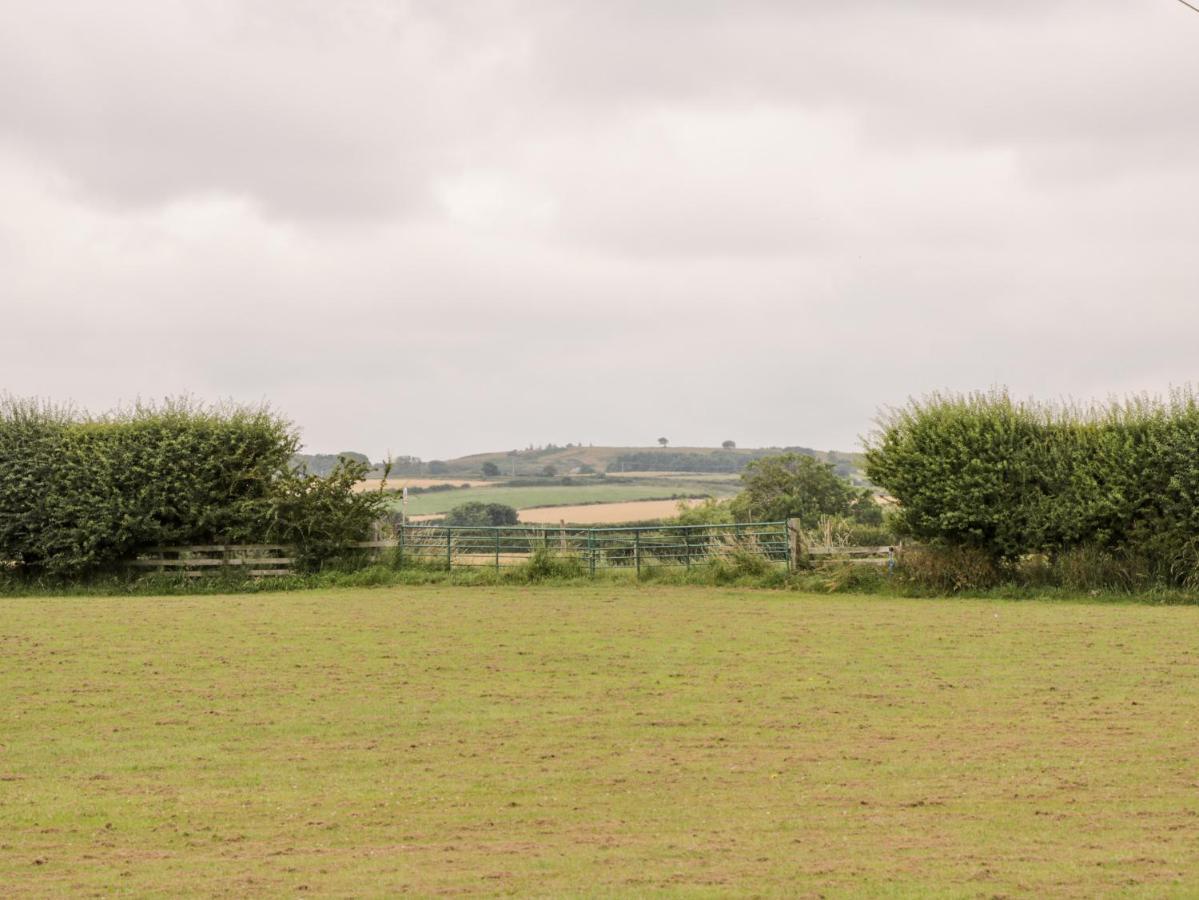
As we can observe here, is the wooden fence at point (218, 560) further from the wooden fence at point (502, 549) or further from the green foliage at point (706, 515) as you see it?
the green foliage at point (706, 515)

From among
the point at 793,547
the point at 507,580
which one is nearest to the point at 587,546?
the point at 507,580

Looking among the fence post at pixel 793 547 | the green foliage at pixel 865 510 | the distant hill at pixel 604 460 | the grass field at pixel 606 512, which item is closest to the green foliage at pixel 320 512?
the fence post at pixel 793 547

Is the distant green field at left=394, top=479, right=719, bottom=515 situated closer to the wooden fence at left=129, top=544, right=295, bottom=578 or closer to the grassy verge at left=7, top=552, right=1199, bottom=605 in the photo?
the wooden fence at left=129, top=544, right=295, bottom=578

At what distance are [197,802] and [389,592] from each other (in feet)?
64.5

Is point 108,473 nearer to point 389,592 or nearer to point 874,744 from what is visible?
point 389,592

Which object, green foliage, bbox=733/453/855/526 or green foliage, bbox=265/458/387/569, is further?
green foliage, bbox=733/453/855/526

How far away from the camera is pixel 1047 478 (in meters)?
28.5

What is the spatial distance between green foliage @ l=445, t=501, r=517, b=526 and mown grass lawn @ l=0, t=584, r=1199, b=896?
4410 cm

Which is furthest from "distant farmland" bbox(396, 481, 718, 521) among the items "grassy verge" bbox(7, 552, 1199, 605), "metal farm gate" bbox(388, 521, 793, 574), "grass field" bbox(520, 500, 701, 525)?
"grassy verge" bbox(7, 552, 1199, 605)

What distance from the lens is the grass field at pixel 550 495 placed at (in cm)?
8459

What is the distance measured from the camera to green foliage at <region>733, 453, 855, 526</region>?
5525cm

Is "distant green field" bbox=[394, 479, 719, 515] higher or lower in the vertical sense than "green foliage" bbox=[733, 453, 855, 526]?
higher

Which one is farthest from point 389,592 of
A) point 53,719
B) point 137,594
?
point 53,719

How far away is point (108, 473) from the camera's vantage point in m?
33.0
